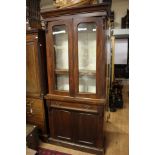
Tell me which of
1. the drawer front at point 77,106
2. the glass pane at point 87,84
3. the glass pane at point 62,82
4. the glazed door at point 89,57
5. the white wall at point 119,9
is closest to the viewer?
the glazed door at point 89,57

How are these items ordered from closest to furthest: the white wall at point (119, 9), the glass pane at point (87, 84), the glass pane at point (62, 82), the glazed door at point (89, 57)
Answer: the glazed door at point (89, 57)
the glass pane at point (87, 84)
the glass pane at point (62, 82)
the white wall at point (119, 9)

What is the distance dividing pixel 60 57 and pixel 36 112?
89 cm

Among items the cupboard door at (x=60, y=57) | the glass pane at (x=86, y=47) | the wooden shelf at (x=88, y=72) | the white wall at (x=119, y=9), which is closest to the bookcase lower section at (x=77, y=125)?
the cupboard door at (x=60, y=57)

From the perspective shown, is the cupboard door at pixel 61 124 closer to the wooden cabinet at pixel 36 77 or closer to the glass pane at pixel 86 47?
the wooden cabinet at pixel 36 77

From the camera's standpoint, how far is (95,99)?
1989 millimetres

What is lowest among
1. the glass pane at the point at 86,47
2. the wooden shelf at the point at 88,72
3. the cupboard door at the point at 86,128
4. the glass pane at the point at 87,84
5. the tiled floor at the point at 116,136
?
the tiled floor at the point at 116,136

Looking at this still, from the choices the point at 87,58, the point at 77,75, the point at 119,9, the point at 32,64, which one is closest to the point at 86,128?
the point at 77,75

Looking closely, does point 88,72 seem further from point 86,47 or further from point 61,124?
point 61,124

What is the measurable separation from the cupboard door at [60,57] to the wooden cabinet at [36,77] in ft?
0.41

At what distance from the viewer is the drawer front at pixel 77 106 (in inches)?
78.7

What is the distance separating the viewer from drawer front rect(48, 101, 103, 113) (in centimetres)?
200

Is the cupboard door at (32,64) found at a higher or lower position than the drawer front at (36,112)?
higher

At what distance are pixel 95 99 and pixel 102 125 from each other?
13.8 inches
